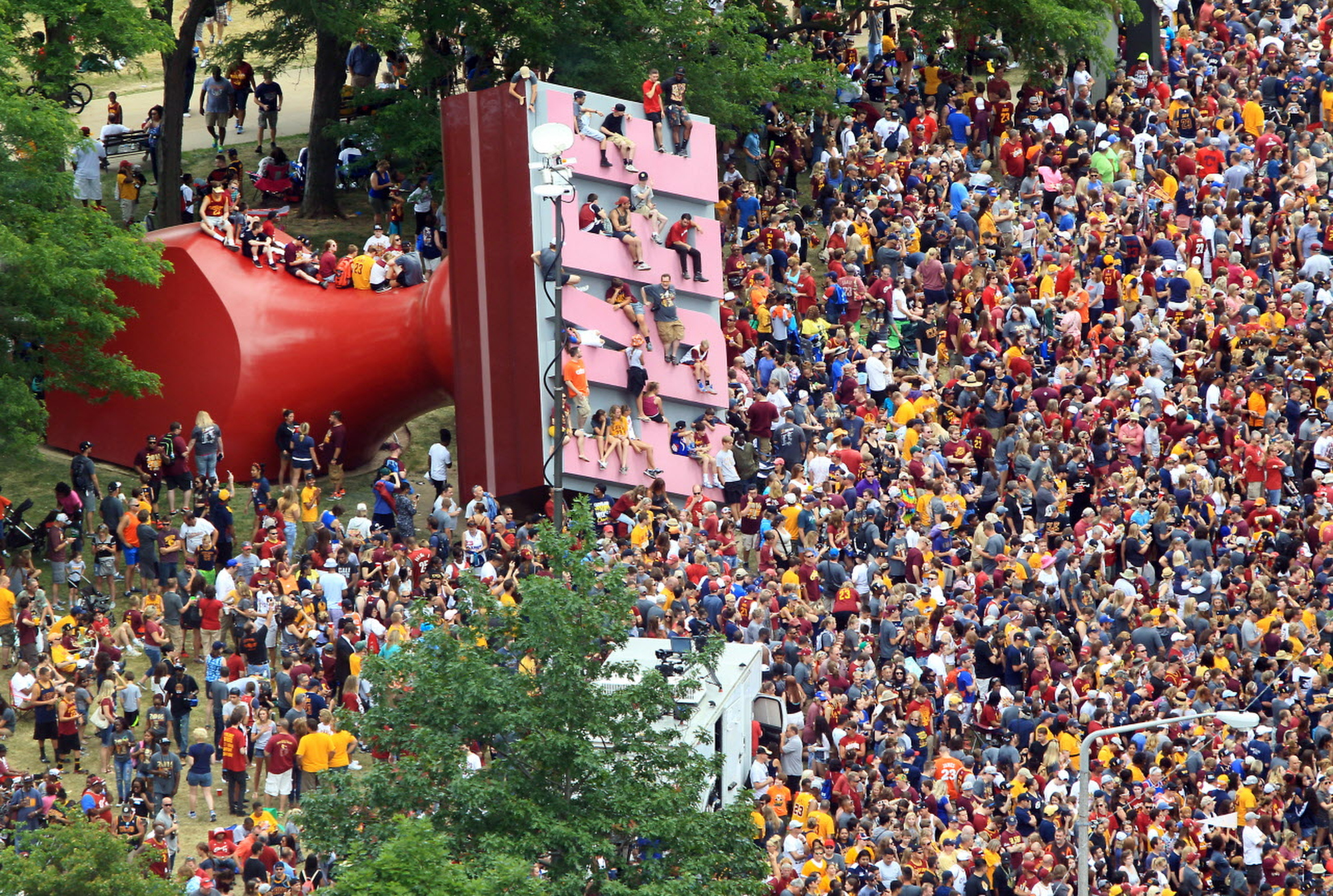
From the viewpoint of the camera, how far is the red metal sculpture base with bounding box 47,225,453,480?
38.1 meters

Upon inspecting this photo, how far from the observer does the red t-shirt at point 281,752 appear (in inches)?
1150

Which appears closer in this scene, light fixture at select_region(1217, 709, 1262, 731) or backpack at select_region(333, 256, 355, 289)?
light fixture at select_region(1217, 709, 1262, 731)

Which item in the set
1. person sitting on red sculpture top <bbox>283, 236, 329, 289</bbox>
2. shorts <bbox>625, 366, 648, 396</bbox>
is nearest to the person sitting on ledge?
shorts <bbox>625, 366, 648, 396</bbox>

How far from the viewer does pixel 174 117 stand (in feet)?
140

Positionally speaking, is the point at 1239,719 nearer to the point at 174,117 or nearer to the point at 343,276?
the point at 343,276

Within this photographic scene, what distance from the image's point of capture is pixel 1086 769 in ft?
84.0

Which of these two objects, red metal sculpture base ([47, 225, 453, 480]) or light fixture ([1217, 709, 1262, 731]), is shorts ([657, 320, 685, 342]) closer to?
red metal sculpture base ([47, 225, 453, 480])

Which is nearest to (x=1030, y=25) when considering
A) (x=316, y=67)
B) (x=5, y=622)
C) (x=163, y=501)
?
(x=316, y=67)

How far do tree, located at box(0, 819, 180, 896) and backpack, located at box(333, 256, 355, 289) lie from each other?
46.9 feet

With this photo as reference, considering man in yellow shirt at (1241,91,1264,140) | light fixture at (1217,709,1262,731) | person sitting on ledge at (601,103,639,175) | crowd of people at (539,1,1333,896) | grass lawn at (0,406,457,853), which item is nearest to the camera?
light fixture at (1217,709,1262,731)

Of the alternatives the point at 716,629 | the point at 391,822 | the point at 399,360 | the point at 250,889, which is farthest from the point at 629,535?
the point at 391,822

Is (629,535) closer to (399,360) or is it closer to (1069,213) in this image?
(399,360)

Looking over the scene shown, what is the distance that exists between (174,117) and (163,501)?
27.9ft

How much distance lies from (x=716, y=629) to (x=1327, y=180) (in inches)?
648
